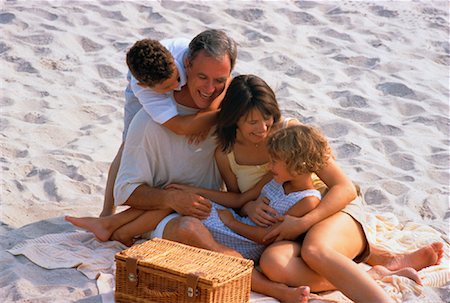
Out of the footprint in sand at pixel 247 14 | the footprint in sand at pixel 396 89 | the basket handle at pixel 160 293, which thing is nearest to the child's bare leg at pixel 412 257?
the basket handle at pixel 160 293

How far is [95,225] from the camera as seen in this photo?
465cm

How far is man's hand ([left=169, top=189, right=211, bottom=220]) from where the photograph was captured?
172 inches

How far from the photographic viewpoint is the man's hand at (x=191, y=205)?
4371 millimetres

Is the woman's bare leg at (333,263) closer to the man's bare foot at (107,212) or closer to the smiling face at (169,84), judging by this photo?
the smiling face at (169,84)

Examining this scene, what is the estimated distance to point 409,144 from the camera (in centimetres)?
625

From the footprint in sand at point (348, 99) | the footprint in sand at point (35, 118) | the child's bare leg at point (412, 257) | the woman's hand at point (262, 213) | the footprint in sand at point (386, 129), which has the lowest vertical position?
the footprint in sand at point (35, 118)

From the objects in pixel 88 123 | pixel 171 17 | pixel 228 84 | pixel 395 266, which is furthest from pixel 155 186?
pixel 171 17

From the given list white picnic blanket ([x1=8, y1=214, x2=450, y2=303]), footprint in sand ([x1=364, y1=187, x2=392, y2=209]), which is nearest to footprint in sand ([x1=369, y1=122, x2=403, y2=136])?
footprint in sand ([x1=364, y1=187, x2=392, y2=209])

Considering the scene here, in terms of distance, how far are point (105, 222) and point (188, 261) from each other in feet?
3.04

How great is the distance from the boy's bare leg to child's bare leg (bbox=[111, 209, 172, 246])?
12 centimetres

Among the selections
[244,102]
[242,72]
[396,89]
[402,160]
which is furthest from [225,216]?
[396,89]

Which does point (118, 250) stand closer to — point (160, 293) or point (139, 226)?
point (139, 226)

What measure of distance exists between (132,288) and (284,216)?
844 millimetres

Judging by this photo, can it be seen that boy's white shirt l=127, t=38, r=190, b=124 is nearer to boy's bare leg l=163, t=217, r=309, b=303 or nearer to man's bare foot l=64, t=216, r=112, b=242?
boy's bare leg l=163, t=217, r=309, b=303
